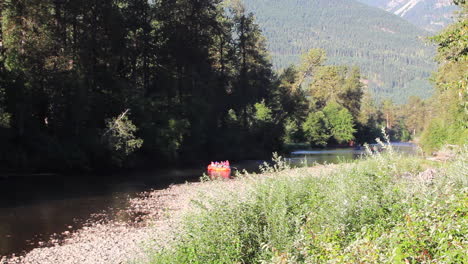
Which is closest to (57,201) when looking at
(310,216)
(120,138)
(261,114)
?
(120,138)

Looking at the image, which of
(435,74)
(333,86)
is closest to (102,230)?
(435,74)

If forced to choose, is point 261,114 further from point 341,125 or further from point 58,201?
point 58,201

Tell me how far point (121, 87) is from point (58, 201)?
62.6 ft

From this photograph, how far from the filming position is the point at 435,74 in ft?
153

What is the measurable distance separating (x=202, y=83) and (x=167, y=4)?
1027 cm

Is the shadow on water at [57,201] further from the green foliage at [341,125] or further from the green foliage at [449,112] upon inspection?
the green foliage at [341,125]

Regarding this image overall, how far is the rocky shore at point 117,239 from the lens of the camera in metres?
12.4

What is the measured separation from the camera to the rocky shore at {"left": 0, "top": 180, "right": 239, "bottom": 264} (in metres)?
12.4

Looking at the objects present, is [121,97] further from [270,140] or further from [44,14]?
[270,140]

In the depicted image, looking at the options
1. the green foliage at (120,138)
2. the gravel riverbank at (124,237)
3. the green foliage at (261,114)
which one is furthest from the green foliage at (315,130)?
the gravel riverbank at (124,237)

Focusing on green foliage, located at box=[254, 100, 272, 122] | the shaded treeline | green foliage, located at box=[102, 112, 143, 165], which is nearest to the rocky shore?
green foliage, located at box=[102, 112, 143, 165]

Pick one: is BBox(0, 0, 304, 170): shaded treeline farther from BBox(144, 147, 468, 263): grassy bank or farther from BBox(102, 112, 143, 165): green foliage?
BBox(144, 147, 468, 263): grassy bank

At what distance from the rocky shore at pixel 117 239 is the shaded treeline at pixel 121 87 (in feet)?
49.5

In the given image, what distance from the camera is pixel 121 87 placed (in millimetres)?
39625
